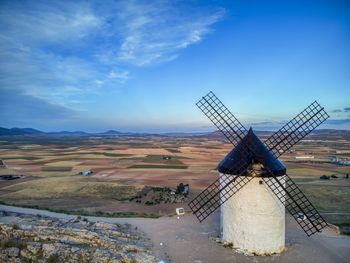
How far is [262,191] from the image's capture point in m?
14.3

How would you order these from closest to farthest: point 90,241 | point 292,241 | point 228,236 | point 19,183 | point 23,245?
point 23,245
point 90,241
point 228,236
point 292,241
point 19,183

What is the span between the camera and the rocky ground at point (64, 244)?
12.0 meters

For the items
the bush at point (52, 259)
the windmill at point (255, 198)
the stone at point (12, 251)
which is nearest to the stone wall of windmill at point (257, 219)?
the windmill at point (255, 198)

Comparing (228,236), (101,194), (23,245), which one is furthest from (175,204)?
(23,245)

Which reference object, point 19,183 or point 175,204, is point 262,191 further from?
point 19,183

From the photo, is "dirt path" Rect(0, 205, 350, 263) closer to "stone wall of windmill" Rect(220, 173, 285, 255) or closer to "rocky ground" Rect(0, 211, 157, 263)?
"stone wall of windmill" Rect(220, 173, 285, 255)

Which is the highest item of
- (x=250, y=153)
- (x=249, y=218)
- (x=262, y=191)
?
(x=250, y=153)

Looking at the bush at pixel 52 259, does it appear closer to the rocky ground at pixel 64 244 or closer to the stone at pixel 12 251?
the rocky ground at pixel 64 244

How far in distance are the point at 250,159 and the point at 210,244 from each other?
495 centimetres

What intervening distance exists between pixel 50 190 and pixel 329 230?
26.4 m

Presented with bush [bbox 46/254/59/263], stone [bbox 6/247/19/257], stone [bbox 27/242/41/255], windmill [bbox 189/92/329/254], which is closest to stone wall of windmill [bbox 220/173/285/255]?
windmill [bbox 189/92/329/254]

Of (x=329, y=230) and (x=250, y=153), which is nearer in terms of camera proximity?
(x=250, y=153)

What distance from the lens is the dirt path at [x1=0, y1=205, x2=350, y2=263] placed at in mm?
14078

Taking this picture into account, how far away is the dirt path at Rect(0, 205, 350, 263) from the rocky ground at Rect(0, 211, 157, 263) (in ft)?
3.91
